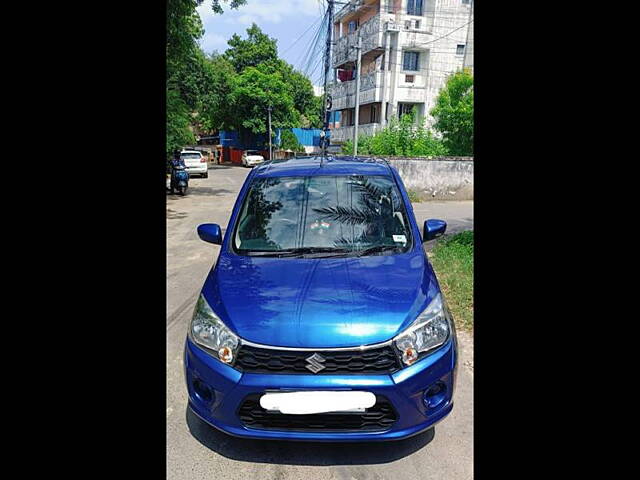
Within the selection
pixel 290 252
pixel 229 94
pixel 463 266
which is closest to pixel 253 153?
pixel 229 94

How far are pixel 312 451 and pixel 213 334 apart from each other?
2.78 feet

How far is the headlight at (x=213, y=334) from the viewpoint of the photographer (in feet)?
7.23

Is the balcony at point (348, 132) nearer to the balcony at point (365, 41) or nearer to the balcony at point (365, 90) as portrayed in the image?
the balcony at point (365, 90)

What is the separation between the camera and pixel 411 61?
25.5 meters

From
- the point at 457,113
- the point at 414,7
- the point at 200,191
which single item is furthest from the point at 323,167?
the point at 414,7

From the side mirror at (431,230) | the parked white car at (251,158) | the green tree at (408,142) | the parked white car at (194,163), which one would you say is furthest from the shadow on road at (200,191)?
the parked white car at (251,158)

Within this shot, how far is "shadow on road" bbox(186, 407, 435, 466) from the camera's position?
7.54ft

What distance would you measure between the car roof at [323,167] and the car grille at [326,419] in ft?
6.50
